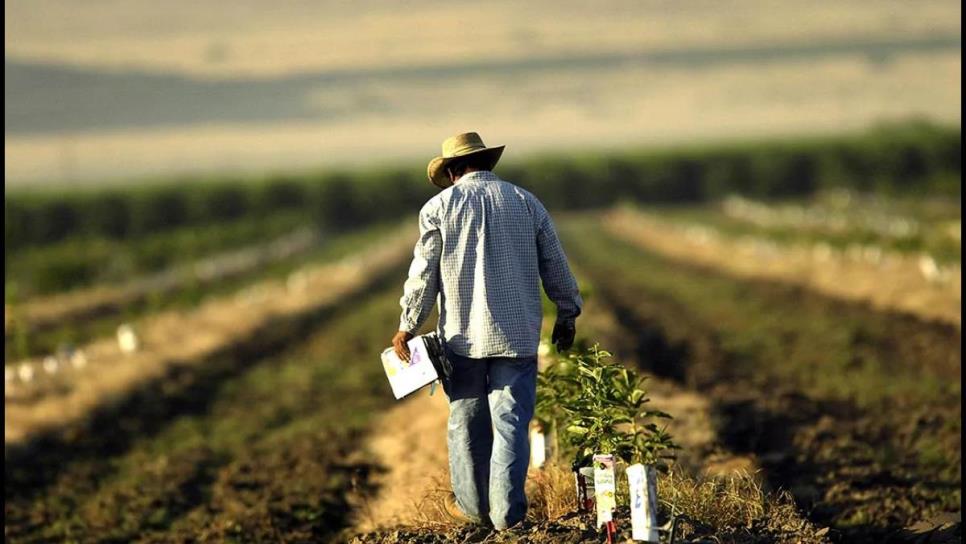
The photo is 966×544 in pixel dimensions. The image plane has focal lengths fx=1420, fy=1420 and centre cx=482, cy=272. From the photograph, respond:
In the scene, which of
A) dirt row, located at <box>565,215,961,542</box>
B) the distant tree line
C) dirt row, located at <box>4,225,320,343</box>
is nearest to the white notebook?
dirt row, located at <box>565,215,961,542</box>

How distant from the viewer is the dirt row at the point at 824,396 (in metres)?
9.53

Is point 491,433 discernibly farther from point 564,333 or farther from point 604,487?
point 604,487

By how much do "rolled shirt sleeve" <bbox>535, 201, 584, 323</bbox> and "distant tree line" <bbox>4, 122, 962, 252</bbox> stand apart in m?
63.8

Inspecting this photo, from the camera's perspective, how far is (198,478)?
1196 cm

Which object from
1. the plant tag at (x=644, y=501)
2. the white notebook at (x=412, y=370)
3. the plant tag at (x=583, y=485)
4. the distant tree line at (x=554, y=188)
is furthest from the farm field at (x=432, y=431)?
the distant tree line at (x=554, y=188)

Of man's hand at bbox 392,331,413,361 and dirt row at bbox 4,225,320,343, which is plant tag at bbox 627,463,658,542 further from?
dirt row at bbox 4,225,320,343

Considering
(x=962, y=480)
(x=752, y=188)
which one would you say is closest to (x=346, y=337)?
(x=962, y=480)

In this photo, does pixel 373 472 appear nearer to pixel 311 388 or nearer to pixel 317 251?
pixel 311 388

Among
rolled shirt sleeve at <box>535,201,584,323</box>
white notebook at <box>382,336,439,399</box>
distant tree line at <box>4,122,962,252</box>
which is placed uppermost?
rolled shirt sleeve at <box>535,201,584,323</box>

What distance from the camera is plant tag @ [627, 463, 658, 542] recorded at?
20.2 ft

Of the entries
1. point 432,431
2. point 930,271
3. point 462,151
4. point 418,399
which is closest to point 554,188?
point 930,271

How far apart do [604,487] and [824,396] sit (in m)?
7.85

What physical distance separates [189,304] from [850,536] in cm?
2021

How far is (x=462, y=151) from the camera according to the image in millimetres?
7227
